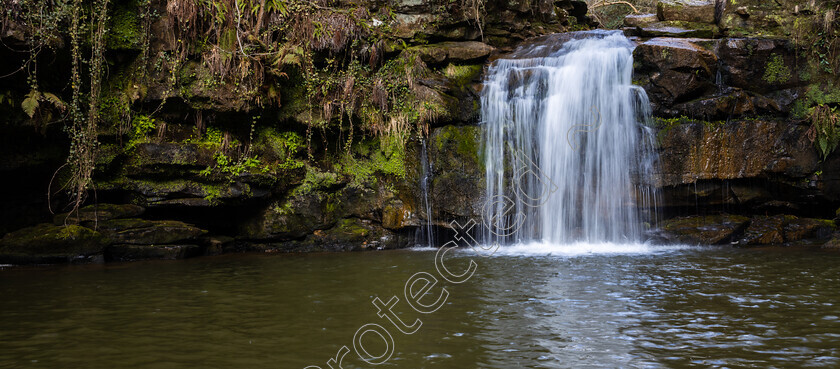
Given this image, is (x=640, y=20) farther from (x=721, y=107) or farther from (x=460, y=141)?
(x=460, y=141)

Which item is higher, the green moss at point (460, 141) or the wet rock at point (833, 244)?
the green moss at point (460, 141)

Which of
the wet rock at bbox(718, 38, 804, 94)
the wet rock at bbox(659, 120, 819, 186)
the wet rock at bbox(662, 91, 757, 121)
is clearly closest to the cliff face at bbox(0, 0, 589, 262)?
the wet rock at bbox(659, 120, 819, 186)

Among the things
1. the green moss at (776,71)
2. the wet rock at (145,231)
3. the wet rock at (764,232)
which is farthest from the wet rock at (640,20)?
the wet rock at (145,231)

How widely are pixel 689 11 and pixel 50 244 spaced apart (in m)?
13.6

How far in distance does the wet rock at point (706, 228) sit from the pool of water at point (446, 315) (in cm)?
236

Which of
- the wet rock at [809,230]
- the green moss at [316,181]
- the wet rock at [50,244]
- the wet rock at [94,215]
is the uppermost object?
the green moss at [316,181]

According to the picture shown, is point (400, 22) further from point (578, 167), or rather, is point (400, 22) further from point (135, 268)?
point (135, 268)

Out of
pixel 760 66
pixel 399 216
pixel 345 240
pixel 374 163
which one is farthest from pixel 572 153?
pixel 345 240

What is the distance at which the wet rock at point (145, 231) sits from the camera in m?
8.98

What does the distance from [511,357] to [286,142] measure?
810cm

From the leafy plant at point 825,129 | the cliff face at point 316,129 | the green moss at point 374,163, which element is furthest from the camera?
the green moss at point 374,163

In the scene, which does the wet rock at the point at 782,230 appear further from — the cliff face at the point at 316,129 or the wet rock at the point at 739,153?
the wet rock at the point at 739,153

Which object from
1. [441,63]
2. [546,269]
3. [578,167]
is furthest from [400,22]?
[546,269]

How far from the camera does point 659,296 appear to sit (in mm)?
5496
